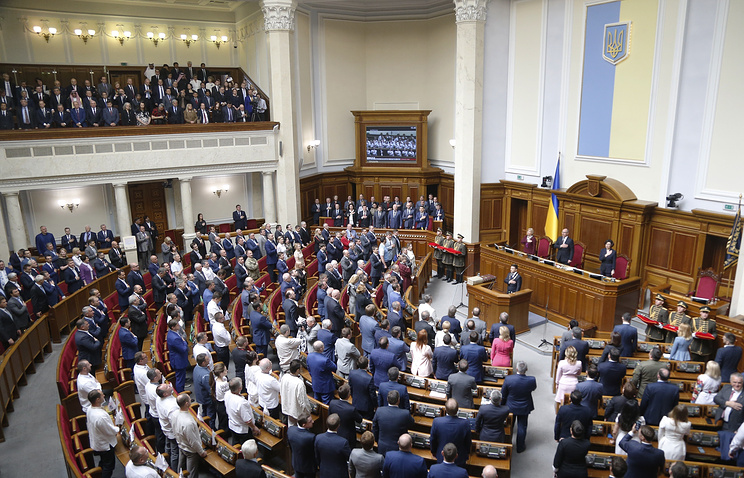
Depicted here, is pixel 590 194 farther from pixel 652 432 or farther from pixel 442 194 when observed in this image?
pixel 652 432

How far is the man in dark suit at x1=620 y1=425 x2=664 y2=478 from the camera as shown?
487 centimetres

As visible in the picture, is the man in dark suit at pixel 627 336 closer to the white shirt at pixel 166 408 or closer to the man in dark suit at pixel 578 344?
the man in dark suit at pixel 578 344

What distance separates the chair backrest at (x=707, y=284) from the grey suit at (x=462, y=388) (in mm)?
6623

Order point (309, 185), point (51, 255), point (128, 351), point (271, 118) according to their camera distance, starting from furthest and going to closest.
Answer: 1. point (309, 185)
2. point (271, 118)
3. point (51, 255)
4. point (128, 351)

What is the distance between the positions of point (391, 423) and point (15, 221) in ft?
39.2

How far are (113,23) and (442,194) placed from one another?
1196 cm

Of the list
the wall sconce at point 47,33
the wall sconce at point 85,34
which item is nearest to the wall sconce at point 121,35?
the wall sconce at point 85,34

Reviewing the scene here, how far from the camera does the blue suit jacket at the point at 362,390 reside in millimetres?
6254

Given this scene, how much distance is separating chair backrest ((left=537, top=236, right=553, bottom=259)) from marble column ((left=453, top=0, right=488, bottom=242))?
2.16 metres

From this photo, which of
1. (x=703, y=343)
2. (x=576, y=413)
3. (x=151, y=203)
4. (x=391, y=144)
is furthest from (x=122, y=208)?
(x=703, y=343)

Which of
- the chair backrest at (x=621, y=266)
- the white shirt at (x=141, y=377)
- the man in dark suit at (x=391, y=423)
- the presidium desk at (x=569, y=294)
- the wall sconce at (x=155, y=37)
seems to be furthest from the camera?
the wall sconce at (x=155, y=37)

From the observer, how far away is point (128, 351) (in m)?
7.92

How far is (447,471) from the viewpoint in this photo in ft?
14.8

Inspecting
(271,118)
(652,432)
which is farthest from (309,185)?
(652,432)
